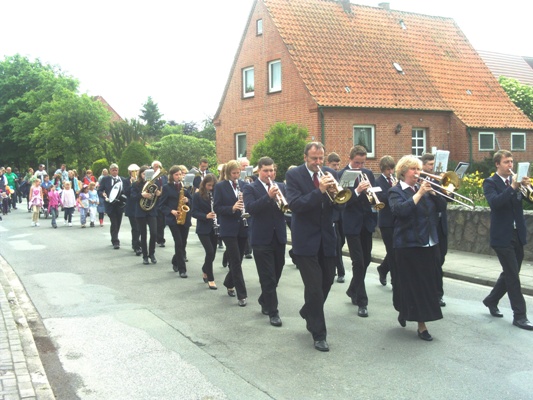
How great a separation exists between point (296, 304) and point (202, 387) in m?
3.45

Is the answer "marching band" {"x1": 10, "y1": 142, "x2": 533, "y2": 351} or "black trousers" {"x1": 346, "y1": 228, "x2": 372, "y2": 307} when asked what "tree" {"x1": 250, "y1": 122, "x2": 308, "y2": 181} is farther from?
"black trousers" {"x1": 346, "y1": 228, "x2": 372, "y2": 307}

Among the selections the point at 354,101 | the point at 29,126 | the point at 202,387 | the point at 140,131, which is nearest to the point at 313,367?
the point at 202,387

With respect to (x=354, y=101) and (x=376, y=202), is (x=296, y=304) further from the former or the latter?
(x=354, y=101)

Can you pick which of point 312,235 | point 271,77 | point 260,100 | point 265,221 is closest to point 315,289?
point 312,235

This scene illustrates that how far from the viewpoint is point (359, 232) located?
8289mm

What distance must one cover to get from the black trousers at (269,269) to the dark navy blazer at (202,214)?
91.2 inches

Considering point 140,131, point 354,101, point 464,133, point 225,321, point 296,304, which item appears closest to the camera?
point 225,321

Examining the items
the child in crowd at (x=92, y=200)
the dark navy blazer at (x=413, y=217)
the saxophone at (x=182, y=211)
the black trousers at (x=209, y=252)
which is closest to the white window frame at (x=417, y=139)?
the child in crowd at (x=92, y=200)

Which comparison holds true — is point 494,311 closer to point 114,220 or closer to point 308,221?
point 308,221

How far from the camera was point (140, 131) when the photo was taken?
168 feet

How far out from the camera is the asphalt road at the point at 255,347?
538cm

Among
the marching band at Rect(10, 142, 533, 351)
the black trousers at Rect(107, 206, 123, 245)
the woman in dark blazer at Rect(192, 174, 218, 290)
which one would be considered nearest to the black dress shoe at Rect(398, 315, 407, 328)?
the marching band at Rect(10, 142, 533, 351)

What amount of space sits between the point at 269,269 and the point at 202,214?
2620mm

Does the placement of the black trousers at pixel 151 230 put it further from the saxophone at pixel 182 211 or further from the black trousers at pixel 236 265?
the black trousers at pixel 236 265
